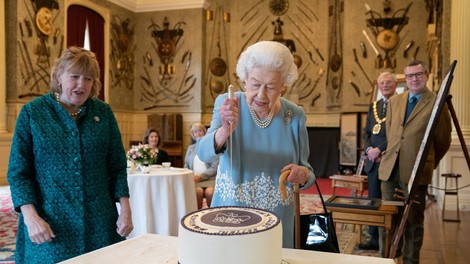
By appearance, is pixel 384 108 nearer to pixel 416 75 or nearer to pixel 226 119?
pixel 416 75

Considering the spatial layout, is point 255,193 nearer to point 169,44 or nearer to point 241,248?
point 241,248

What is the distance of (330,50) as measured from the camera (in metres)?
12.2

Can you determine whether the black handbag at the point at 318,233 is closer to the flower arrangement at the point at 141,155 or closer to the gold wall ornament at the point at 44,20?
the flower arrangement at the point at 141,155

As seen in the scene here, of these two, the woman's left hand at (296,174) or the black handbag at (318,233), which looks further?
the black handbag at (318,233)

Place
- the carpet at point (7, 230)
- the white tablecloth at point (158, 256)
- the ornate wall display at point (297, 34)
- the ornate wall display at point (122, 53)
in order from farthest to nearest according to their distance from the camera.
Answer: the ornate wall display at point (297, 34)
the ornate wall display at point (122, 53)
the carpet at point (7, 230)
the white tablecloth at point (158, 256)

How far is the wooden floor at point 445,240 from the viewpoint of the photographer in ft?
13.4

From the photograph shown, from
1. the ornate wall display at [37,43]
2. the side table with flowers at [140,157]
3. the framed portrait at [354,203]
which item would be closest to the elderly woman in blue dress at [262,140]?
the framed portrait at [354,203]

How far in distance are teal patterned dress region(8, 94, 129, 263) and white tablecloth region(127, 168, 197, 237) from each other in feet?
8.06

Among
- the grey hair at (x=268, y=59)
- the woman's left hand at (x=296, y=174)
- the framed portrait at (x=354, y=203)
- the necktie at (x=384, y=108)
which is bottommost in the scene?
the framed portrait at (x=354, y=203)

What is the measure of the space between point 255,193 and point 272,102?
0.36 meters

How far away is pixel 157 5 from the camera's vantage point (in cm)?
1302

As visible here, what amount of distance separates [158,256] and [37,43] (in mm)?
9237

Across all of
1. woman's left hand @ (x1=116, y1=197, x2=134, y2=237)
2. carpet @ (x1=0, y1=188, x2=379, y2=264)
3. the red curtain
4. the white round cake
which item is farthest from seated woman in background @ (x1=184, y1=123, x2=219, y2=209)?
the red curtain

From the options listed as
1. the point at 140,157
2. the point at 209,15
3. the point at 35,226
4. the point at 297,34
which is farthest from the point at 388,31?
the point at 35,226
